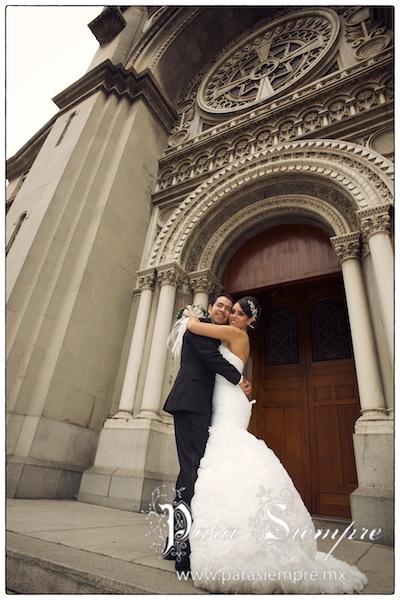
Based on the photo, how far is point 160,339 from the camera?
5.32 meters

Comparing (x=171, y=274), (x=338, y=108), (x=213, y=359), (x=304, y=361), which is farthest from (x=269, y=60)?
(x=213, y=359)

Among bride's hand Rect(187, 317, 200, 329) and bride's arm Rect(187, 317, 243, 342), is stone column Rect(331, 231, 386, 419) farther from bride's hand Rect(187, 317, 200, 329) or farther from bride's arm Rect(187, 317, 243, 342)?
bride's hand Rect(187, 317, 200, 329)

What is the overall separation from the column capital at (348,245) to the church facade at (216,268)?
0.07 feet

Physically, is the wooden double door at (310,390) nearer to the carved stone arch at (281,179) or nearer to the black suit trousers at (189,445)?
the carved stone arch at (281,179)

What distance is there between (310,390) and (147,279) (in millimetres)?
3477

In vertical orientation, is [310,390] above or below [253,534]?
above

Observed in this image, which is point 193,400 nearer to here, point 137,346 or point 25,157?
point 137,346

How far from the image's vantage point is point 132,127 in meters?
7.13

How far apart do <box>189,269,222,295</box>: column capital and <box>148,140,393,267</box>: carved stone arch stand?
378mm

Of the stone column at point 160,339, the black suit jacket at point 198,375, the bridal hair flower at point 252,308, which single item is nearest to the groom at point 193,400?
the black suit jacket at point 198,375

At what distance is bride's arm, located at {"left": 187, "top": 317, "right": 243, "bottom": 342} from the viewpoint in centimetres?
217

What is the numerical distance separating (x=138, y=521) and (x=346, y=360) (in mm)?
4052

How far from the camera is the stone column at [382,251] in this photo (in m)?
3.77

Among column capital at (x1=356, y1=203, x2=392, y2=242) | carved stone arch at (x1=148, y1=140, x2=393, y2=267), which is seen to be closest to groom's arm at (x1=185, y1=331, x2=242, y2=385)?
column capital at (x1=356, y1=203, x2=392, y2=242)
